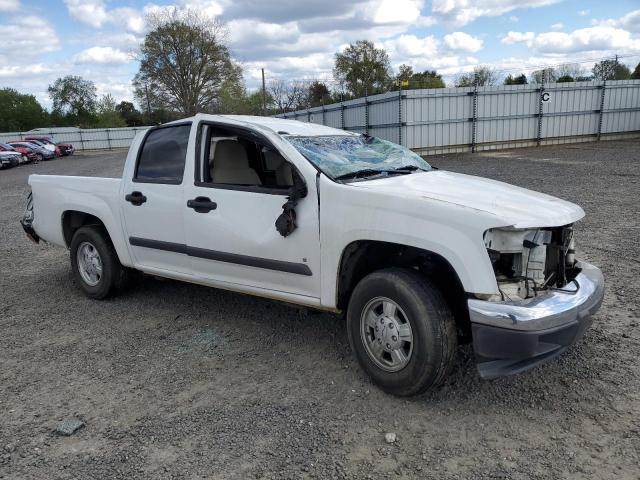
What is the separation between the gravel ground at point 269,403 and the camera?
2.71m

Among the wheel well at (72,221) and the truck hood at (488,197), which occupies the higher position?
the truck hood at (488,197)

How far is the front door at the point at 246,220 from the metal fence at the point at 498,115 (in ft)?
53.1

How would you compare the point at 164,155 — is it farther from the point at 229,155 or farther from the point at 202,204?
the point at 202,204

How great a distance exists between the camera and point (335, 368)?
3746 millimetres

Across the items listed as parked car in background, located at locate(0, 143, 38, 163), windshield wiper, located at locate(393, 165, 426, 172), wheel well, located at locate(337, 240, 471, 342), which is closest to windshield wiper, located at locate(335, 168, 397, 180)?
windshield wiper, located at locate(393, 165, 426, 172)

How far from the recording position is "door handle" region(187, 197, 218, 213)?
4.09 m

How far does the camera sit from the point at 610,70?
4422 centimetres

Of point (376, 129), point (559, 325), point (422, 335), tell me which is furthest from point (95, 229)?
point (376, 129)

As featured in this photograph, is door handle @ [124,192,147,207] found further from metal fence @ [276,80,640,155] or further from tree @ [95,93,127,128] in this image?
tree @ [95,93,127,128]

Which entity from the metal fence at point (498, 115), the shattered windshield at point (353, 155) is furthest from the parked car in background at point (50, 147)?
the shattered windshield at point (353, 155)

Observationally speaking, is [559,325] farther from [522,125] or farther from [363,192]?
[522,125]

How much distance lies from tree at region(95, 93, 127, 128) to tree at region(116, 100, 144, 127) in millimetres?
1681

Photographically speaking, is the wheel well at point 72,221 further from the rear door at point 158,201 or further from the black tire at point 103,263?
the rear door at point 158,201

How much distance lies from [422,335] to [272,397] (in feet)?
3.50
